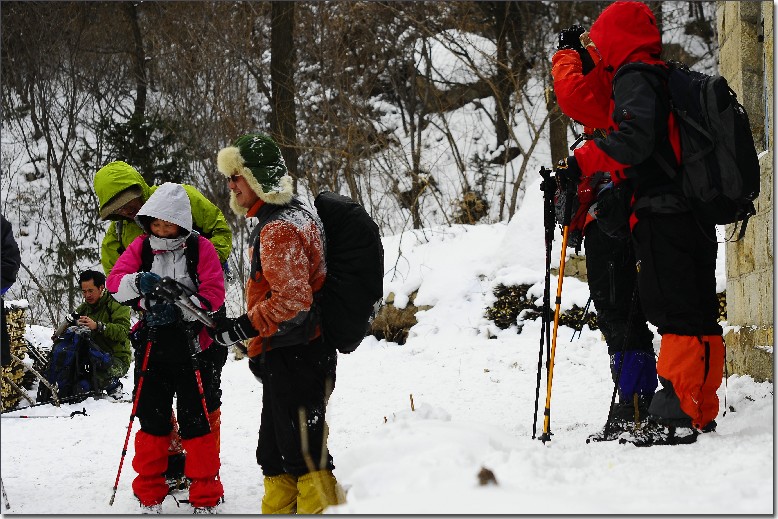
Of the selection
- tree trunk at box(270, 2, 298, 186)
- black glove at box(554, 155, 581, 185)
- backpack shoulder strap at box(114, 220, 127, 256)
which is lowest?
backpack shoulder strap at box(114, 220, 127, 256)

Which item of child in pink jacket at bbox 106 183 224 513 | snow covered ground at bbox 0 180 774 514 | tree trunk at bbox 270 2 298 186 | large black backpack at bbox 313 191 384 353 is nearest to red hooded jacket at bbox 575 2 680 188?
large black backpack at bbox 313 191 384 353

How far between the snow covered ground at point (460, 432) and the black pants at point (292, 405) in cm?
35

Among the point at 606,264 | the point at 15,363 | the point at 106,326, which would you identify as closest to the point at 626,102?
the point at 606,264

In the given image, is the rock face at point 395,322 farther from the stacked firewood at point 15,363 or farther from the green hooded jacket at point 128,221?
the green hooded jacket at point 128,221

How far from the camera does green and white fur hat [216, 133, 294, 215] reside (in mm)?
3619

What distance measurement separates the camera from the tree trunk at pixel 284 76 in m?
13.8

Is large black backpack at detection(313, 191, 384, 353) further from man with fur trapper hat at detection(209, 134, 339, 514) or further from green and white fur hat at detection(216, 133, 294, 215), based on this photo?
green and white fur hat at detection(216, 133, 294, 215)

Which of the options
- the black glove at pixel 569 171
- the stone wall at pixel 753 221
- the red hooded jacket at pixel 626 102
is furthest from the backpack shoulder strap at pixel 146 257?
the stone wall at pixel 753 221

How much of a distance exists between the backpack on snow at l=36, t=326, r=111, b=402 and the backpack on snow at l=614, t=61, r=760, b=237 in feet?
20.8

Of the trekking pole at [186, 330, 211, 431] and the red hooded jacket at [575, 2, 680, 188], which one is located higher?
the red hooded jacket at [575, 2, 680, 188]

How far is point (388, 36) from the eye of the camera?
1727 centimetres

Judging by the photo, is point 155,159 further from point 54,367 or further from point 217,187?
point 54,367

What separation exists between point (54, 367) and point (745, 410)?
6.62 meters

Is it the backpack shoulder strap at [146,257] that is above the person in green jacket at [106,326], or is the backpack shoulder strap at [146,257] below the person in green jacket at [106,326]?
above
